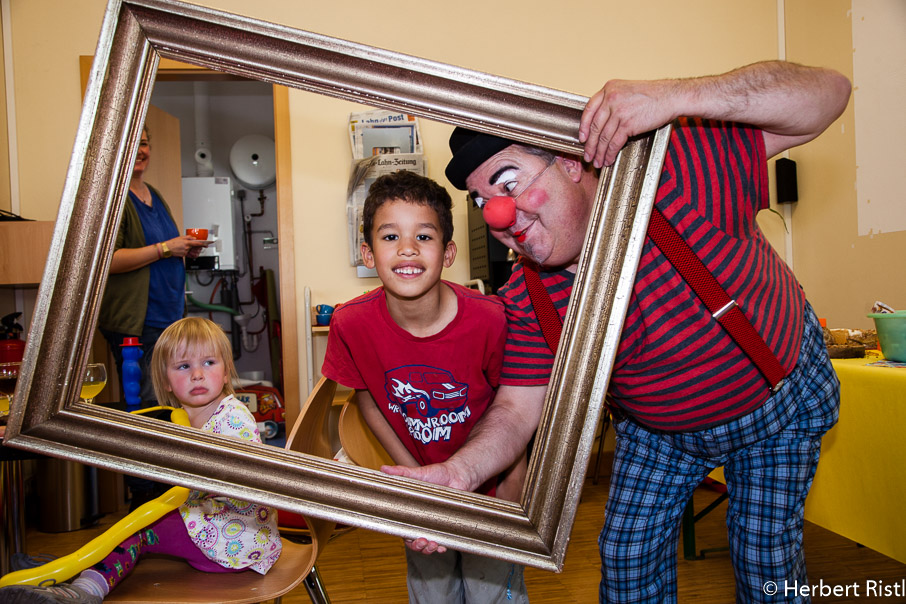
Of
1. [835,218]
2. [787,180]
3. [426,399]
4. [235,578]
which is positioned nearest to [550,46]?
[787,180]

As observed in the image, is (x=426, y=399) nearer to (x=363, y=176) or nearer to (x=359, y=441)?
(x=359, y=441)

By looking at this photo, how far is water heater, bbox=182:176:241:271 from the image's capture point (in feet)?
3.31

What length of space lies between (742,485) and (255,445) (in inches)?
33.2

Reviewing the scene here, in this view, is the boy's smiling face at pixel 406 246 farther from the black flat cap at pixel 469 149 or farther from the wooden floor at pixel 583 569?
the wooden floor at pixel 583 569

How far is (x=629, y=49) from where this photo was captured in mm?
3807

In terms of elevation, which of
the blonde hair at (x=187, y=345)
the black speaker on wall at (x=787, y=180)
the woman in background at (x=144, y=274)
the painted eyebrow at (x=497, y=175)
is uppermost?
the black speaker on wall at (x=787, y=180)

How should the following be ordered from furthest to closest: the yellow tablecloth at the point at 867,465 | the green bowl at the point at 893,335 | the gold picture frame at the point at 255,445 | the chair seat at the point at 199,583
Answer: the green bowl at the point at 893,335 < the yellow tablecloth at the point at 867,465 < the chair seat at the point at 199,583 < the gold picture frame at the point at 255,445

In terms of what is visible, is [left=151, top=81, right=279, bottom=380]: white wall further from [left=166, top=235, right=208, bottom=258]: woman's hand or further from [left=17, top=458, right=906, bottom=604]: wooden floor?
[left=17, top=458, right=906, bottom=604]: wooden floor

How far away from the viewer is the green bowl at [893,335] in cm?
168

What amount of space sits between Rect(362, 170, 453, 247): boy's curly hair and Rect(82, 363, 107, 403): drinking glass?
21.3 inches

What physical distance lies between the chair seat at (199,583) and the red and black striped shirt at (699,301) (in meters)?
0.79

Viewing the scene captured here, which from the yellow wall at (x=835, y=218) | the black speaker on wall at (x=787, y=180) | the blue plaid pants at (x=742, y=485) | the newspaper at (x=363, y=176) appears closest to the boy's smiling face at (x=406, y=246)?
the newspaper at (x=363, y=176)

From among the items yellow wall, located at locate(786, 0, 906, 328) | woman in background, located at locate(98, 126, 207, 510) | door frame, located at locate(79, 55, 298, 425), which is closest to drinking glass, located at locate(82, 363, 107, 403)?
woman in background, located at locate(98, 126, 207, 510)

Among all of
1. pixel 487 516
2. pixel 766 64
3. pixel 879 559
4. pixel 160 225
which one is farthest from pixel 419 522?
pixel 879 559
